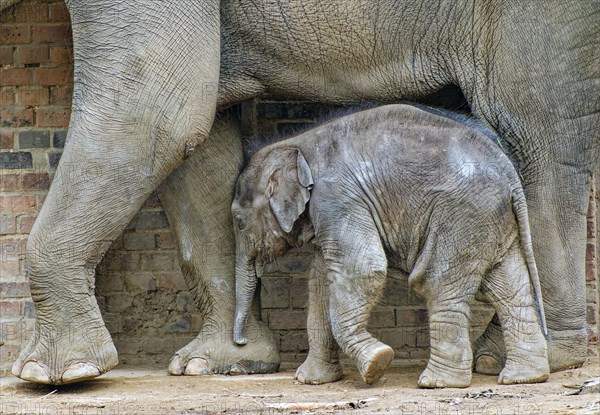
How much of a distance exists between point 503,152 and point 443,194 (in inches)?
12.9

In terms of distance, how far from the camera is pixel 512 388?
19.2 ft

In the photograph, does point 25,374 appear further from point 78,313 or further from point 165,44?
Answer: point 165,44

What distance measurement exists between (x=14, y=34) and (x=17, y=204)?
82 cm

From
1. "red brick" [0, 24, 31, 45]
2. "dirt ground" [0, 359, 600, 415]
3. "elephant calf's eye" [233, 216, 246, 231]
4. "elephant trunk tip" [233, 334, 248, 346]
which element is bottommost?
"dirt ground" [0, 359, 600, 415]

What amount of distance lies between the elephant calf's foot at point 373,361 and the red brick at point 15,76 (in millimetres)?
2304

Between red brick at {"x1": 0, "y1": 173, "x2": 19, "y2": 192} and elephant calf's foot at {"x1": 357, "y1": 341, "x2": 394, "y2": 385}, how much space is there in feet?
6.97

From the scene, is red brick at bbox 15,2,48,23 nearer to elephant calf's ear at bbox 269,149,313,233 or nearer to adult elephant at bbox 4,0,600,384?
adult elephant at bbox 4,0,600,384

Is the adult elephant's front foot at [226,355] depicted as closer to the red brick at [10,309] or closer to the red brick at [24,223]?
the red brick at [10,309]

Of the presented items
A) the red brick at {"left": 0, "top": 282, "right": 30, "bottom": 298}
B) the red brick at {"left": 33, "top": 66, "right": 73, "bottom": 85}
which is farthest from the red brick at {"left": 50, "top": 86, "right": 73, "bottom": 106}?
the red brick at {"left": 0, "top": 282, "right": 30, "bottom": 298}

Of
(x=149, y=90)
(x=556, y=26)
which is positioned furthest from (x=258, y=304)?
(x=556, y=26)

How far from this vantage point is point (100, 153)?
5.91 meters

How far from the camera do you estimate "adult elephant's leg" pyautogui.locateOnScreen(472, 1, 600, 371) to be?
609cm

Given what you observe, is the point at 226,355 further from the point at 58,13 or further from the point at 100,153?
the point at 58,13

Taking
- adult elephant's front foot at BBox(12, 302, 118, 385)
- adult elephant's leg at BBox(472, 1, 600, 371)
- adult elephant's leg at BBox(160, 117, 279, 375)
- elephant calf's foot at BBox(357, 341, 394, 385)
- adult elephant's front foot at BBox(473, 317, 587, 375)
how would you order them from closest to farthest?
elephant calf's foot at BBox(357, 341, 394, 385) → adult elephant's front foot at BBox(12, 302, 118, 385) → adult elephant's leg at BBox(472, 1, 600, 371) → adult elephant's front foot at BBox(473, 317, 587, 375) → adult elephant's leg at BBox(160, 117, 279, 375)
